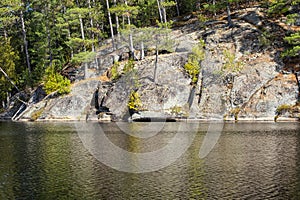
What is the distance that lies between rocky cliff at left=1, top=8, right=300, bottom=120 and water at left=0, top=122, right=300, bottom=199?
12.2 m

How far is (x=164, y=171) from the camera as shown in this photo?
2728cm

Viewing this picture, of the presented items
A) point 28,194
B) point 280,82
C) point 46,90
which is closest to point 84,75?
point 46,90

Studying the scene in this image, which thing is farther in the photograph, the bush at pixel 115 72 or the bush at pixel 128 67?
the bush at pixel 115 72

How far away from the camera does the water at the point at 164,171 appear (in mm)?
21938

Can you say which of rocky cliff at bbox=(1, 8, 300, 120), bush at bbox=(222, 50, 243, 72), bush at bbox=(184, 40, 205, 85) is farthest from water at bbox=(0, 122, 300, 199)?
bush at bbox=(184, 40, 205, 85)

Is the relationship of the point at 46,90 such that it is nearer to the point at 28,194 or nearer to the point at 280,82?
the point at 280,82

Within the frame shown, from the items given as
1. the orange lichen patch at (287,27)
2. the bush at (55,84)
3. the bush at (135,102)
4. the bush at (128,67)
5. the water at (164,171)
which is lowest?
the water at (164,171)

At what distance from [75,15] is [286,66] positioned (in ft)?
122

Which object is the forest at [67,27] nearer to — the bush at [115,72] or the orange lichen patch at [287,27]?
the orange lichen patch at [287,27]

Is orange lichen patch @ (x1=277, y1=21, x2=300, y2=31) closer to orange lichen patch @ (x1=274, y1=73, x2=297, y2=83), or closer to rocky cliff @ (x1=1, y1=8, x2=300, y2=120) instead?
rocky cliff @ (x1=1, y1=8, x2=300, y2=120)

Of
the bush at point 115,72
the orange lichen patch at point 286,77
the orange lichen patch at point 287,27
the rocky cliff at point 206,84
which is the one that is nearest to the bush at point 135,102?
the rocky cliff at point 206,84

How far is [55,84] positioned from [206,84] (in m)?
27.2

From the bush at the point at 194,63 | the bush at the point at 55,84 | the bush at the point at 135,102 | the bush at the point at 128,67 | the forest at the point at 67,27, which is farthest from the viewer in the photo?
the bush at the point at 55,84

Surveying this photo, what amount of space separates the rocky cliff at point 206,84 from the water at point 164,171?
12.2m
